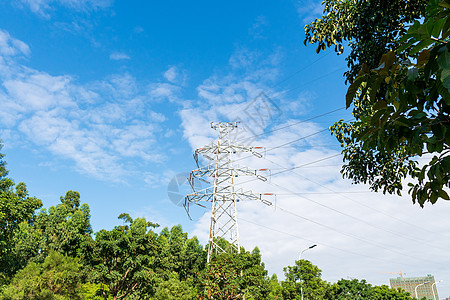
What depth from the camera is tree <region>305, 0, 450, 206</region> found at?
256 centimetres

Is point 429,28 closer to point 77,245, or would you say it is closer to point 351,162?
point 351,162

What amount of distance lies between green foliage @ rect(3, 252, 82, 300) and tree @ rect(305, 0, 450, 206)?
35.0 m

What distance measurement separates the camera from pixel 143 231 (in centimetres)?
3512

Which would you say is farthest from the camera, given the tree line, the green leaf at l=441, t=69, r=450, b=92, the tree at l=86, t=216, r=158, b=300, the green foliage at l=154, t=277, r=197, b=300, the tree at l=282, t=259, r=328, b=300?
the tree at l=282, t=259, r=328, b=300

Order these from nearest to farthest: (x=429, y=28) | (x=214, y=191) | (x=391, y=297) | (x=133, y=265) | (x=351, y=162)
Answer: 1. (x=429, y=28)
2. (x=351, y=162)
3. (x=214, y=191)
4. (x=133, y=265)
5. (x=391, y=297)

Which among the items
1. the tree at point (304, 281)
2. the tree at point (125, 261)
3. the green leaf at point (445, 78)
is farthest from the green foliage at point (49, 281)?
the green leaf at point (445, 78)

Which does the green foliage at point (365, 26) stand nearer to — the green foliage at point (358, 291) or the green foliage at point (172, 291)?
the green foliage at point (172, 291)

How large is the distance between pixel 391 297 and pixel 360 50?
177 feet

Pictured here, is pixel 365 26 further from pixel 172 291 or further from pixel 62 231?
pixel 62 231

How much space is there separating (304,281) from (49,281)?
30131 mm

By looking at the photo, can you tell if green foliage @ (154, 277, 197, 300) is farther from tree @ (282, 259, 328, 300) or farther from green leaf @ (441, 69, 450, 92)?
green leaf @ (441, 69, 450, 92)

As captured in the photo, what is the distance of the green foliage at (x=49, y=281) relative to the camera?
1257 inches

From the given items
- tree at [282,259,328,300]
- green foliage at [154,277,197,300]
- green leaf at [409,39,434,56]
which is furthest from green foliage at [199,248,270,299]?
green leaf at [409,39,434,56]

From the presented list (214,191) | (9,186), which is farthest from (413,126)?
(214,191)
